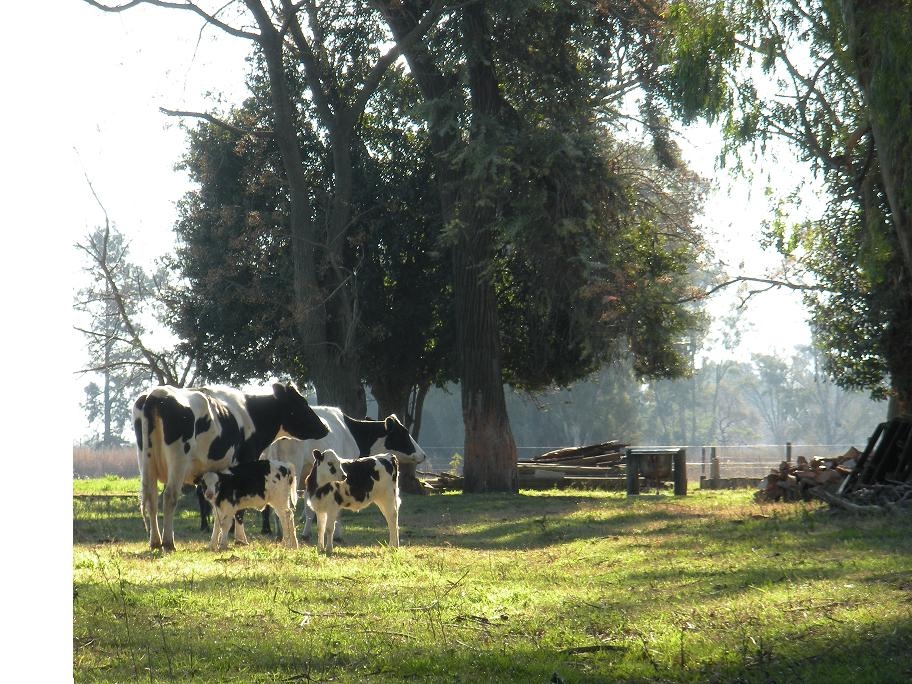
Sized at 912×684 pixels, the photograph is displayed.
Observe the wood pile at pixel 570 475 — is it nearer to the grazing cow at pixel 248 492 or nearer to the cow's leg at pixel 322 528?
the cow's leg at pixel 322 528

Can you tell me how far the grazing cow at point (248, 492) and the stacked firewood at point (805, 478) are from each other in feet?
33.2

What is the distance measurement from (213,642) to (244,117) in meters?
24.5

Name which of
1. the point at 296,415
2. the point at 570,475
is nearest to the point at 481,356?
the point at 570,475

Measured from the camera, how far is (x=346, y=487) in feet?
43.5

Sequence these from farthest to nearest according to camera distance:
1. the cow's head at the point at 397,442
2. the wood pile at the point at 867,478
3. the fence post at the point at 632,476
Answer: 1. the fence post at the point at 632,476
2. the cow's head at the point at 397,442
3. the wood pile at the point at 867,478

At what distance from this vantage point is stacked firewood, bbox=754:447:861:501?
19.7 m

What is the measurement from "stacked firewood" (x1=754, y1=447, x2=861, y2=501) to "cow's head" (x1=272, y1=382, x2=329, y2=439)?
875cm

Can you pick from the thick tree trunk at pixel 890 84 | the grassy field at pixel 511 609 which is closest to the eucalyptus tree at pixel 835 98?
the thick tree trunk at pixel 890 84

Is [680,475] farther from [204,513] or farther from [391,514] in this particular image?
[391,514]

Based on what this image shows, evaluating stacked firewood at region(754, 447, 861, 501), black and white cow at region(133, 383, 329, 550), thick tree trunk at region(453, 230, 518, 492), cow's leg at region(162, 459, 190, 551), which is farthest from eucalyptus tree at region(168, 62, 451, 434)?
cow's leg at region(162, 459, 190, 551)

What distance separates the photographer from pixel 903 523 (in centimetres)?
1457

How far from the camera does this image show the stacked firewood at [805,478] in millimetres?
19688

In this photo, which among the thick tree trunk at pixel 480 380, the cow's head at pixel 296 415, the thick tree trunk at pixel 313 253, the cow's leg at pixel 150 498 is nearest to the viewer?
the cow's leg at pixel 150 498

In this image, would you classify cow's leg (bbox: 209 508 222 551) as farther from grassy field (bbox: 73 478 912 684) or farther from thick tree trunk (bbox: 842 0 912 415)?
thick tree trunk (bbox: 842 0 912 415)
